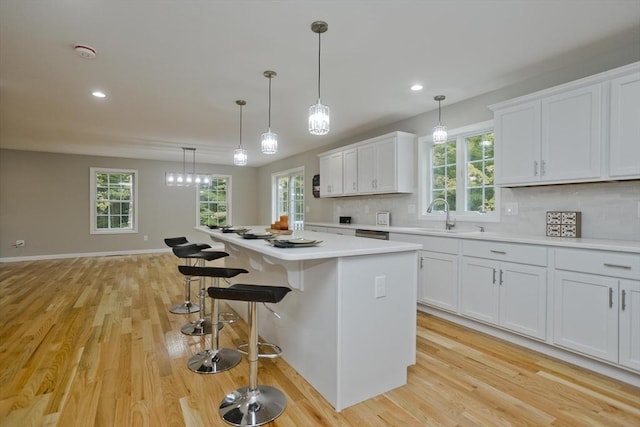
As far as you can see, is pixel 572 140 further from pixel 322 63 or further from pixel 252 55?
pixel 252 55

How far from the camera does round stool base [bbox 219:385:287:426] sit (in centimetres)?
176

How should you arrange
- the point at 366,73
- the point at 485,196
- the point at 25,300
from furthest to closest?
the point at 25,300, the point at 485,196, the point at 366,73

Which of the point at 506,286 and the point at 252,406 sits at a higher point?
the point at 506,286

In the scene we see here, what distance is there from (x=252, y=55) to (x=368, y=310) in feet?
7.39

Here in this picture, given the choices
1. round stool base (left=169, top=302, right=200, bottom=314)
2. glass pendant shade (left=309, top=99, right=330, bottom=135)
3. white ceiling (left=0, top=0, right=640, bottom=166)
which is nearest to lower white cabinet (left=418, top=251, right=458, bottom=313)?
white ceiling (left=0, top=0, right=640, bottom=166)

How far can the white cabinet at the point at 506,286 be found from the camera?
2576mm

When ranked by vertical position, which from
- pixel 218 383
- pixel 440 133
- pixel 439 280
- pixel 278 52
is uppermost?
pixel 278 52

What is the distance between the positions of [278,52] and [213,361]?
2490 millimetres

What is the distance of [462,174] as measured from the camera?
3.87 m

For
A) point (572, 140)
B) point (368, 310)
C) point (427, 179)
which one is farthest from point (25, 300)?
point (572, 140)

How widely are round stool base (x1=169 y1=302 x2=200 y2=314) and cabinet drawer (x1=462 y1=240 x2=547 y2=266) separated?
117 inches

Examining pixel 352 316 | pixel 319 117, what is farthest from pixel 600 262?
pixel 319 117

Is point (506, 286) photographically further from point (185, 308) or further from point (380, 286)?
point (185, 308)

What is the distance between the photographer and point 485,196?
143 inches
